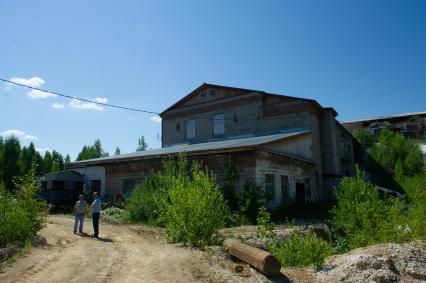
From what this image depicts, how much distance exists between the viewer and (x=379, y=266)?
21.8 ft

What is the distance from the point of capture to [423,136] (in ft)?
109

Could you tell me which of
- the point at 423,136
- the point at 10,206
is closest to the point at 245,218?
the point at 10,206

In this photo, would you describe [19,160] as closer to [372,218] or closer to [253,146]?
[253,146]

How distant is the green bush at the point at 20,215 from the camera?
9.16 metres

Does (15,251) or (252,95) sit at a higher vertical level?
(252,95)

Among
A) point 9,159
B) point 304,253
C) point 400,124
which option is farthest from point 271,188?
point 9,159

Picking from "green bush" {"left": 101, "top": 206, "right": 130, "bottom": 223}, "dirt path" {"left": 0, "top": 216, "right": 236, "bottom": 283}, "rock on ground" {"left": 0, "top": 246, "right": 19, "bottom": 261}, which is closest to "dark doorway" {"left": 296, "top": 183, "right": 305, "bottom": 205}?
"green bush" {"left": 101, "top": 206, "right": 130, "bottom": 223}

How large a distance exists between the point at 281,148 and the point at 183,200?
33.1 feet

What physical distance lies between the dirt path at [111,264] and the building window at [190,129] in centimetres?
1807

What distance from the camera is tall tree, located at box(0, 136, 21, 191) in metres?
37.4

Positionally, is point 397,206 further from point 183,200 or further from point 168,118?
point 168,118

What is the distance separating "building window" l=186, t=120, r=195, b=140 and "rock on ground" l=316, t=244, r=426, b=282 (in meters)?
21.2

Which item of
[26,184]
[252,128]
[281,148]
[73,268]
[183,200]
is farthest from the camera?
[252,128]

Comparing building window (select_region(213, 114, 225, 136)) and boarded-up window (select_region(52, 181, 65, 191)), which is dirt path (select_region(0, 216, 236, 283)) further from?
building window (select_region(213, 114, 225, 136))
